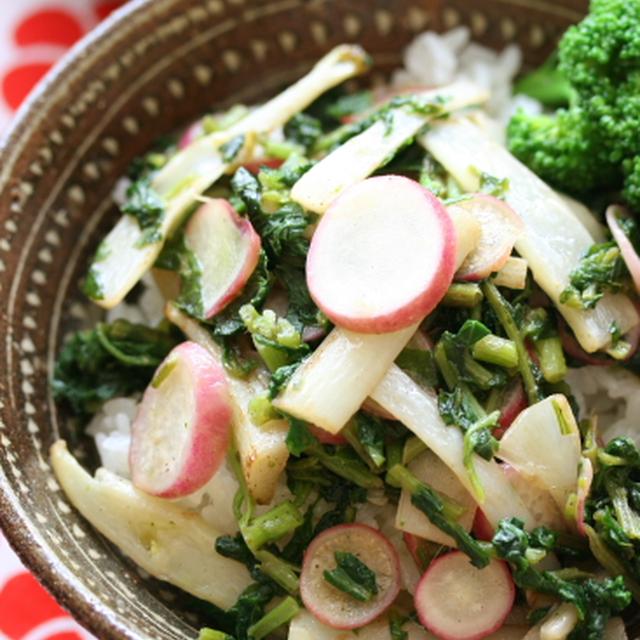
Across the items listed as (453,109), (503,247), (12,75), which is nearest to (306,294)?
(503,247)

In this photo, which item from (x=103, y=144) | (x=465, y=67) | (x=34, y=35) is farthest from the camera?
(x=34, y=35)

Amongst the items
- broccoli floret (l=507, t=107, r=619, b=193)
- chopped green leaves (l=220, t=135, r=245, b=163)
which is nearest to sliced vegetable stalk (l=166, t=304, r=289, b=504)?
chopped green leaves (l=220, t=135, r=245, b=163)

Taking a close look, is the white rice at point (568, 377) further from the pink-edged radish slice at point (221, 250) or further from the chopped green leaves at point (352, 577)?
the pink-edged radish slice at point (221, 250)

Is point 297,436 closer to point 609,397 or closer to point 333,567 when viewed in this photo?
point 333,567

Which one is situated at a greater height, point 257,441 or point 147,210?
point 147,210

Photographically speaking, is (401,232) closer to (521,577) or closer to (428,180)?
(428,180)

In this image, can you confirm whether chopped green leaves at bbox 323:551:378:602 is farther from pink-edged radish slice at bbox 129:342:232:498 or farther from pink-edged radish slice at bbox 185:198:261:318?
pink-edged radish slice at bbox 185:198:261:318

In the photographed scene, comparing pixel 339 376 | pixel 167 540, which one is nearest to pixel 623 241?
pixel 339 376

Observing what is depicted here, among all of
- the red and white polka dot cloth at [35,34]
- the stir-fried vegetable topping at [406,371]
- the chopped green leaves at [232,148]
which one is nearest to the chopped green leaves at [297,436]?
the stir-fried vegetable topping at [406,371]
